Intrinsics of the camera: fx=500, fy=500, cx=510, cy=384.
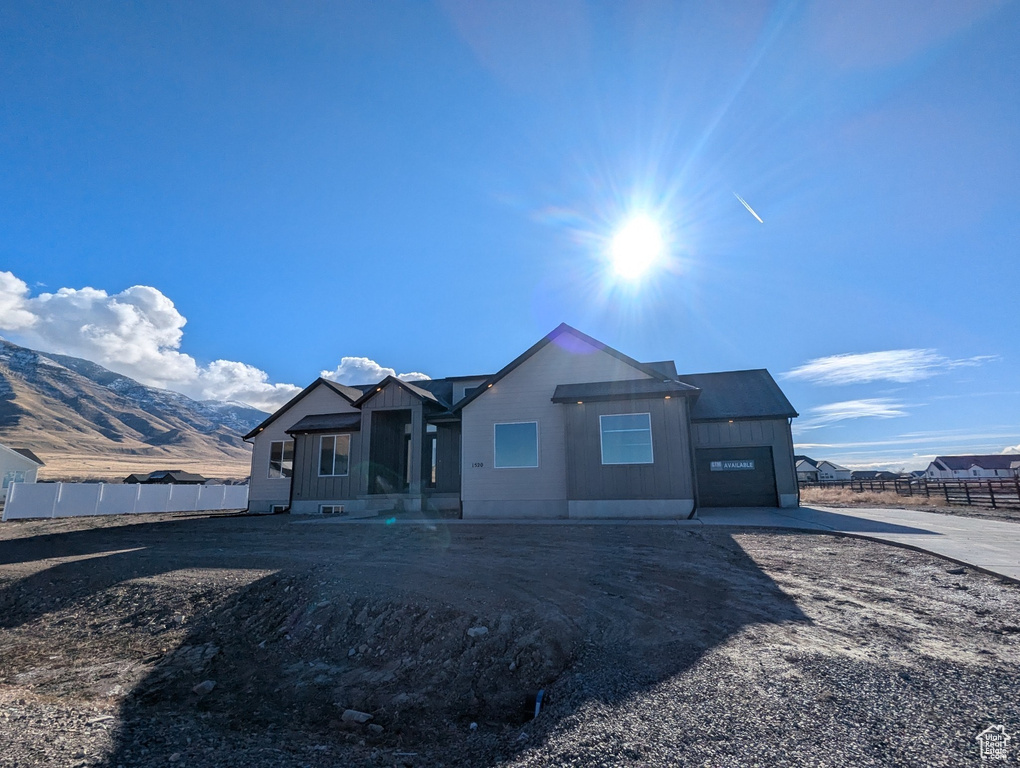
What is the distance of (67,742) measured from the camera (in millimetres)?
3453

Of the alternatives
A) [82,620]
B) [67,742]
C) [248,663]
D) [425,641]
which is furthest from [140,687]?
[82,620]

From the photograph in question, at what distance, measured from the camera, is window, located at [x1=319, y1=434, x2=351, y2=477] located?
20484 millimetres

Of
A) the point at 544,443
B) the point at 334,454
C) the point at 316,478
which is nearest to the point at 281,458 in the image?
the point at 316,478

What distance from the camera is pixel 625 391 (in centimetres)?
1446

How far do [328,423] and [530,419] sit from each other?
9.57 meters

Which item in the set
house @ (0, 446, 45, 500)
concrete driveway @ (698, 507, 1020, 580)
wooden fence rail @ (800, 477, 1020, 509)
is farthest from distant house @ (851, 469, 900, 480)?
house @ (0, 446, 45, 500)

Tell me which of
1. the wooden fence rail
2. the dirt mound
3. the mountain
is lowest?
the dirt mound

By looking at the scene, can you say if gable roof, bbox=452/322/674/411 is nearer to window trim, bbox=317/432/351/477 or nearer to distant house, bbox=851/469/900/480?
window trim, bbox=317/432/351/477

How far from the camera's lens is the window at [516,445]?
616 inches

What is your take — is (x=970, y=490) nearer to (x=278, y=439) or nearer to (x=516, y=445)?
(x=516, y=445)

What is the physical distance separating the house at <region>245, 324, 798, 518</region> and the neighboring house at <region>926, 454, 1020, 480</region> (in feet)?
265

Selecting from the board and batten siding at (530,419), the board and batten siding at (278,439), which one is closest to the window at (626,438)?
the board and batten siding at (530,419)

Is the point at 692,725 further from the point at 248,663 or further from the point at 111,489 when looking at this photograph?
the point at 111,489
